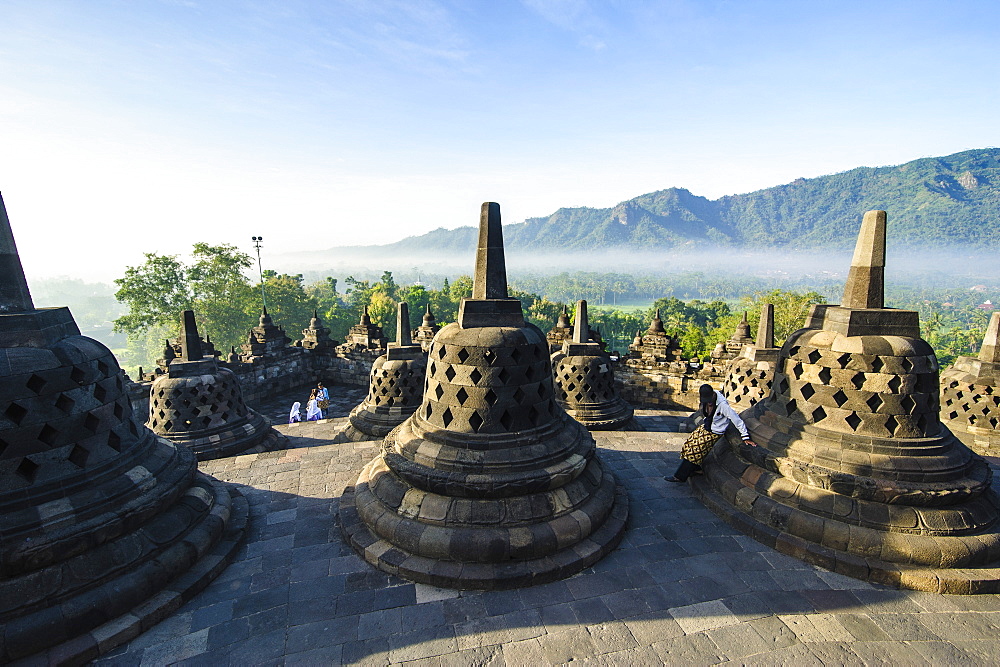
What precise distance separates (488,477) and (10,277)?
16.9 feet

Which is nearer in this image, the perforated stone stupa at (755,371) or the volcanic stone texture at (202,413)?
the volcanic stone texture at (202,413)

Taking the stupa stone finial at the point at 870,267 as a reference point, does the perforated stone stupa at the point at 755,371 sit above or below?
below

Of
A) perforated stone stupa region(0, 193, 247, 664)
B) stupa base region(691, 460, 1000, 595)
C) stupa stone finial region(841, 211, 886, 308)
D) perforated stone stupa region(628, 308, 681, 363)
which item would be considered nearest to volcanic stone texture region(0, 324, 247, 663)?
perforated stone stupa region(0, 193, 247, 664)

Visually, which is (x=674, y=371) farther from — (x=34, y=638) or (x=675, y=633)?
(x=34, y=638)

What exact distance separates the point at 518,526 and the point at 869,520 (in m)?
3.69

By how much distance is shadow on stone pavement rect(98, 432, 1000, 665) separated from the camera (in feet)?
11.8

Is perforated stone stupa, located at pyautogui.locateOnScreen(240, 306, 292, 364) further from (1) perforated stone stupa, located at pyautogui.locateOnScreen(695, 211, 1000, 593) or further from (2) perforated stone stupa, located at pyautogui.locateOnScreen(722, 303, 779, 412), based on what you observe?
(1) perforated stone stupa, located at pyautogui.locateOnScreen(695, 211, 1000, 593)

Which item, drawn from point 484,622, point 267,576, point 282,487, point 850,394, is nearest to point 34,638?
point 267,576

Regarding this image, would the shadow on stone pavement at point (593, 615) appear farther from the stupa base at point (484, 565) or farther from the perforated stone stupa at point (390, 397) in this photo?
the perforated stone stupa at point (390, 397)

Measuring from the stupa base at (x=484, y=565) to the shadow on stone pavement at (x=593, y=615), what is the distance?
8 cm

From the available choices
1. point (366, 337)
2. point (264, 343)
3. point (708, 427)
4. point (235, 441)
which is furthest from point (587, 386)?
point (264, 343)

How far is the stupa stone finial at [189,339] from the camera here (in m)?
9.39

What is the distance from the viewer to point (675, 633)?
3.79 m

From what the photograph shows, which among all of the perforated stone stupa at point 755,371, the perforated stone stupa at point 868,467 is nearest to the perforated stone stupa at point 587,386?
the perforated stone stupa at point 755,371
